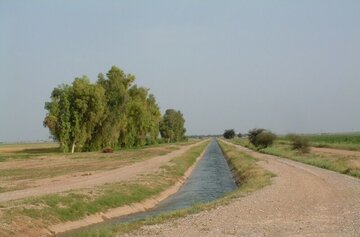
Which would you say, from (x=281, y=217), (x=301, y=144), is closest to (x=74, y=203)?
(x=281, y=217)

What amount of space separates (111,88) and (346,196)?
240 ft

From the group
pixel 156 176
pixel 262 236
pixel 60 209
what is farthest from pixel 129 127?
pixel 262 236

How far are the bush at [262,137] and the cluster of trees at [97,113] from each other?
78.5 feet

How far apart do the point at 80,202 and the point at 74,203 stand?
1.87 feet

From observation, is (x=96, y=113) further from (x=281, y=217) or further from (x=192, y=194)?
(x=281, y=217)

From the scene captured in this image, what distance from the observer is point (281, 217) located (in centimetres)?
1906

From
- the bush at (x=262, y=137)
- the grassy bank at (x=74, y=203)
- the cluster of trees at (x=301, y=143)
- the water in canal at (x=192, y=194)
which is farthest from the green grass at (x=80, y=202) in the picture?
the bush at (x=262, y=137)

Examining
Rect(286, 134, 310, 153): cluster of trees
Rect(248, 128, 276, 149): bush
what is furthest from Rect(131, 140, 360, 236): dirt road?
Rect(248, 128, 276, 149): bush

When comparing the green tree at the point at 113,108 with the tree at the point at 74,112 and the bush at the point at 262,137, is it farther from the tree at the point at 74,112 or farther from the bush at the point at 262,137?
the bush at the point at 262,137

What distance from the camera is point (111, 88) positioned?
9438 cm

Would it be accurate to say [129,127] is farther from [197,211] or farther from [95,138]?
[197,211]

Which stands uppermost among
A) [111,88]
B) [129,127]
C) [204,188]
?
[111,88]

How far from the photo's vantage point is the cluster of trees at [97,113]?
271ft

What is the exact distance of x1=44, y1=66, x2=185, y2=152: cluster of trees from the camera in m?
82.8
